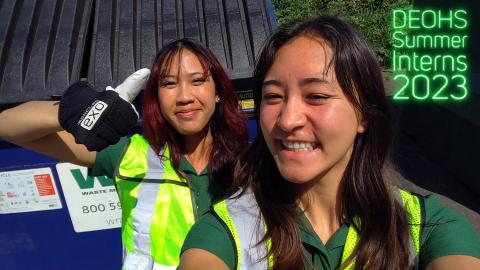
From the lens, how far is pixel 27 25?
312cm

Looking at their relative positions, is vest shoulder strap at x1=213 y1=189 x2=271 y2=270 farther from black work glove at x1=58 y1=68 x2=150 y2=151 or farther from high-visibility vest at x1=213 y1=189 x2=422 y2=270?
black work glove at x1=58 y1=68 x2=150 y2=151

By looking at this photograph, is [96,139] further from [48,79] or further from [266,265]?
[48,79]

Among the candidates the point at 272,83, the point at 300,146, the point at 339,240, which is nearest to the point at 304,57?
the point at 272,83

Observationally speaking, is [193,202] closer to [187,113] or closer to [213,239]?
[187,113]

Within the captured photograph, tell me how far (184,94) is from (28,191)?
3.89 ft

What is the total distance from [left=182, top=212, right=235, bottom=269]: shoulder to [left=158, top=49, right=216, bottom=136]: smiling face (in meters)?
0.77

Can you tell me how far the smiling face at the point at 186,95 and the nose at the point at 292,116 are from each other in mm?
846

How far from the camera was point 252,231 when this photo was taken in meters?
1.39

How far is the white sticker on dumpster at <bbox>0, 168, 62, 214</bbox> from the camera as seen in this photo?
2662mm

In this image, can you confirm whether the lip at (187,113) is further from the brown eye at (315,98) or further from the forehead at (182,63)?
the brown eye at (315,98)

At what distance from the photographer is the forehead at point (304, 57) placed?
1.33 m
